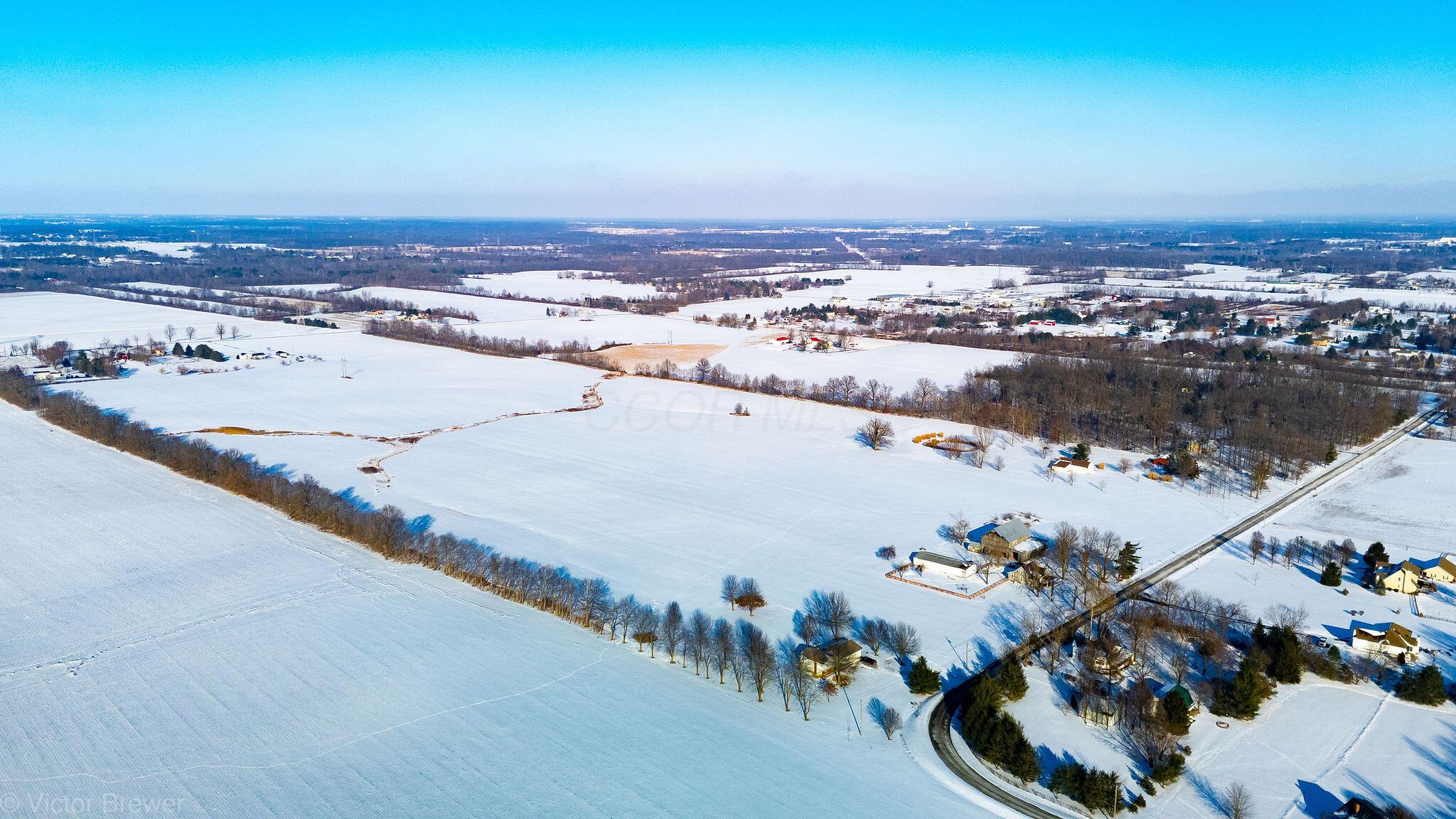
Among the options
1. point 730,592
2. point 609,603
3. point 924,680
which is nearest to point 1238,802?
point 924,680

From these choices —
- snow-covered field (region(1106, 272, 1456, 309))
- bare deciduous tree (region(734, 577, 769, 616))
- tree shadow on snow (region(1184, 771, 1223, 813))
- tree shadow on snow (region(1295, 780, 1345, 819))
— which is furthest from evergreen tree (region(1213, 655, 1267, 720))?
snow-covered field (region(1106, 272, 1456, 309))

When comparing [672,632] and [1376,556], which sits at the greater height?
[1376,556]

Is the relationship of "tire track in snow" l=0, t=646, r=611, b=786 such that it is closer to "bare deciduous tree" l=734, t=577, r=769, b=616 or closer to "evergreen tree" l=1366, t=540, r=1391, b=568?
"bare deciduous tree" l=734, t=577, r=769, b=616

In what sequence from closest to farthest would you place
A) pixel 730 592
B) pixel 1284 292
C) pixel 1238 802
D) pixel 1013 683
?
pixel 1238 802, pixel 1013 683, pixel 730 592, pixel 1284 292

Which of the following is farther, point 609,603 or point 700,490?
point 700,490

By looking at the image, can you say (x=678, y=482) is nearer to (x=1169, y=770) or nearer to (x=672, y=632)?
(x=672, y=632)

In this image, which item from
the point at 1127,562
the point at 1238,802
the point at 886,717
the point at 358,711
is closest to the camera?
the point at 1238,802

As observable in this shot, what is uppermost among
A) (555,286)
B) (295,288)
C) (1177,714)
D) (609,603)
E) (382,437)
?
(295,288)
